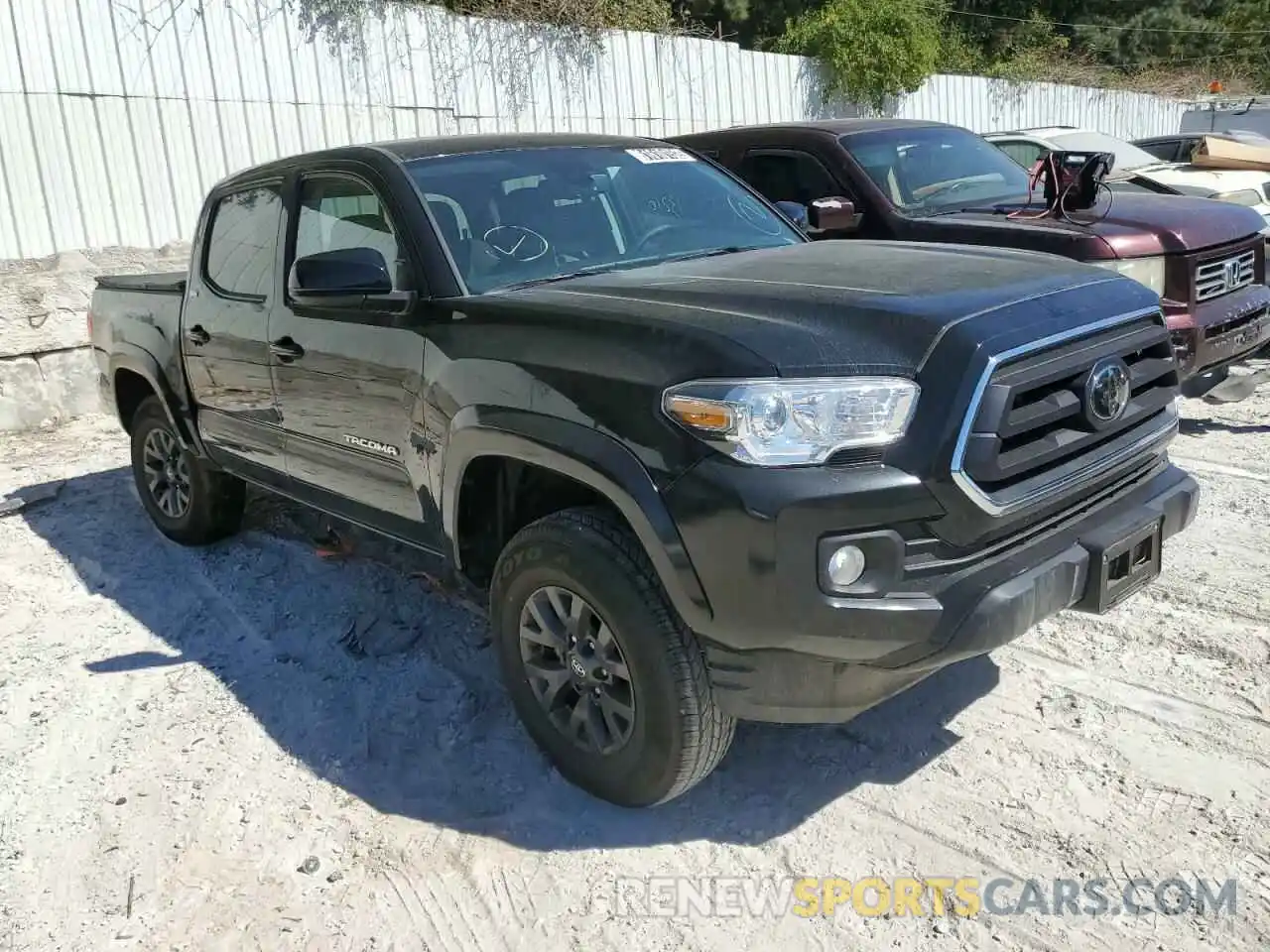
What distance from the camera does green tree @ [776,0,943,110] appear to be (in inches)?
611

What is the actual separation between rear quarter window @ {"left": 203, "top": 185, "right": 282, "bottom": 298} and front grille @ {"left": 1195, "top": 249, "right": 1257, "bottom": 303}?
4.52 meters

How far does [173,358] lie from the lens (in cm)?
520

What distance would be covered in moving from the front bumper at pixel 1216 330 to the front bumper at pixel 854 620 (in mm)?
3063

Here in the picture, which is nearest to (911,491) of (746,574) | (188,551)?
(746,574)

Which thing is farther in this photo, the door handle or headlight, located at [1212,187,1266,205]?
headlight, located at [1212,187,1266,205]

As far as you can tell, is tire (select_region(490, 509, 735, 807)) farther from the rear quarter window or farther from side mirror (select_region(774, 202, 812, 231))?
side mirror (select_region(774, 202, 812, 231))

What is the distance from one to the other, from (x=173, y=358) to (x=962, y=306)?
3.91 metres

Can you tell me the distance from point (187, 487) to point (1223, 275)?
5.56 meters

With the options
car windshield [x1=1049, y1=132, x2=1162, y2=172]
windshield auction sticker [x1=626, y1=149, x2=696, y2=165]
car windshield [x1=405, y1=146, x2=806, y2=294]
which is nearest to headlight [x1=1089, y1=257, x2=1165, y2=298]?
car windshield [x1=405, y1=146, x2=806, y2=294]

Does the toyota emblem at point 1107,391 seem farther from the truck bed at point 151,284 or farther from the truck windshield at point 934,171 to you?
the truck bed at point 151,284

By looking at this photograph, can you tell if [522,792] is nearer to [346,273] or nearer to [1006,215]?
[346,273]

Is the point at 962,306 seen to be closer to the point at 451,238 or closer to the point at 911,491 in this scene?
the point at 911,491

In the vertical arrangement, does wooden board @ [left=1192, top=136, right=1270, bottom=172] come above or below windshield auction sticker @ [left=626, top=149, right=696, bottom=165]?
below

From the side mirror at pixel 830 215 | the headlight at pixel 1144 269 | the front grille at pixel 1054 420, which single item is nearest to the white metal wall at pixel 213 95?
the side mirror at pixel 830 215
